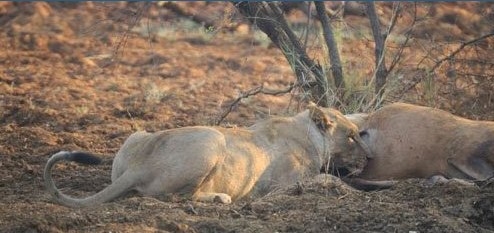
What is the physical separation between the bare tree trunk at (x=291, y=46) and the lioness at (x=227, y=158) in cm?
79

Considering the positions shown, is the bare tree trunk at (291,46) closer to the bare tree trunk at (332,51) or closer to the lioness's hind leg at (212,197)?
the bare tree trunk at (332,51)

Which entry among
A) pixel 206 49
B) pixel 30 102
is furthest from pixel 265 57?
pixel 30 102

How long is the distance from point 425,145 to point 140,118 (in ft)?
12.5

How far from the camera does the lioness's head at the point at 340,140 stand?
769 cm

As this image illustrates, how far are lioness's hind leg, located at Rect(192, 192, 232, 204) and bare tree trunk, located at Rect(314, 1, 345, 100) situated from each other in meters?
2.42

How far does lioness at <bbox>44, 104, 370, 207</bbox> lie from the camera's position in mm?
6648

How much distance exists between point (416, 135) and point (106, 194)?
7.55 feet

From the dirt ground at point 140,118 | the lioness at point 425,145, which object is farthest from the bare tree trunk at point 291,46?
the lioness at point 425,145

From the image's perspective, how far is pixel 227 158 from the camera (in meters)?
6.95

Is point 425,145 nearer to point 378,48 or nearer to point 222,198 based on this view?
point 222,198

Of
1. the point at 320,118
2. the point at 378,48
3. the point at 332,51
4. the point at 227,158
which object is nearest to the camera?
the point at 227,158

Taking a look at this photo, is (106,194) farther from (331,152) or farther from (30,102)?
(30,102)

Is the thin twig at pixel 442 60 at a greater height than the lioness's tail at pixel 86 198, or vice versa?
the thin twig at pixel 442 60

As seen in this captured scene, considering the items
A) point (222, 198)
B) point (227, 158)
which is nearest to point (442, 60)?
point (227, 158)
